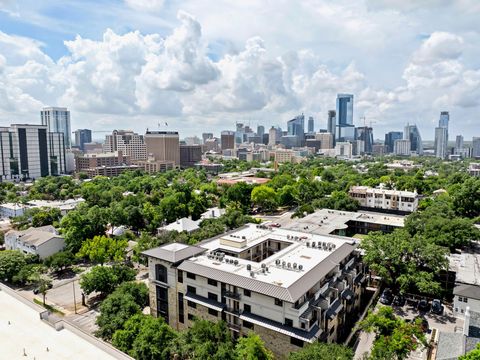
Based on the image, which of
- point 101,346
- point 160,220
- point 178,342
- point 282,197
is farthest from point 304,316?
point 282,197

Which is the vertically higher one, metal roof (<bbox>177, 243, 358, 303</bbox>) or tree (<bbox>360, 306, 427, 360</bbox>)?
metal roof (<bbox>177, 243, 358, 303</bbox>)

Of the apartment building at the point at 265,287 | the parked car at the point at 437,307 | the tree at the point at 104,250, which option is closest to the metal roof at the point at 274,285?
the apartment building at the point at 265,287

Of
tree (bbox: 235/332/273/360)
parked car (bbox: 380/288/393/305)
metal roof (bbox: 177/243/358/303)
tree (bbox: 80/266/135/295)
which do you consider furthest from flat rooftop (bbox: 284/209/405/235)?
tree (bbox: 235/332/273/360)

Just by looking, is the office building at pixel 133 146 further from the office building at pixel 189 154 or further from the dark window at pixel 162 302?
the dark window at pixel 162 302

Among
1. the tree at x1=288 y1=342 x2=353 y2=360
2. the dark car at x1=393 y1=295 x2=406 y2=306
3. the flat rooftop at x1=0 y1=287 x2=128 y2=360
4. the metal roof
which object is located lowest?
the dark car at x1=393 y1=295 x2=406 y2=306

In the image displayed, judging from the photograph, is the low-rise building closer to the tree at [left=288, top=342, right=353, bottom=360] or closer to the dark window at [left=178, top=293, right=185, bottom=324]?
the dark window at [left=178, top=293, right=185, bottom=324]

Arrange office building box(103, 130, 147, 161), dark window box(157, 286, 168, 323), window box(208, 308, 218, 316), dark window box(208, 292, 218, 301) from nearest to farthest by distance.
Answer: window box(208, 308, 218, 316) → dark window box(208, 292, 218, 301) → dark window box(157, 286, 168, 323) → office building box(103, 130, 147, 161)

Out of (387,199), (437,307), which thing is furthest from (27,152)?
(437,307)
